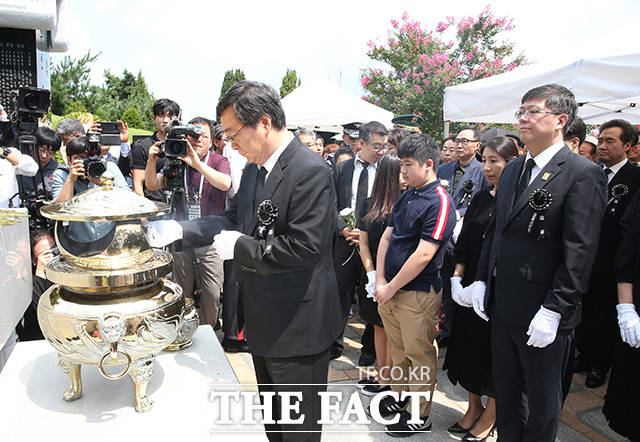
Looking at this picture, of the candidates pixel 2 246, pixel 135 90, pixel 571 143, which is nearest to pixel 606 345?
pixel 571 143

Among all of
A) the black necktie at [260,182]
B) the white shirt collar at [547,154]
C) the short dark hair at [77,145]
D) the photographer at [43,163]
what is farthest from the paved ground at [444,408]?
the photographer at [43,163]

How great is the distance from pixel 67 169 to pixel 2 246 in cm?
195

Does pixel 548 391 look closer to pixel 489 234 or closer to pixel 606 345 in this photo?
pixel 489 234

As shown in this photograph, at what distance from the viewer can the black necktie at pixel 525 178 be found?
2187 mm

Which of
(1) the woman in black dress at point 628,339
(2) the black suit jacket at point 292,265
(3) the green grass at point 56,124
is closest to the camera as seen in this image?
(2) the black suit jacket at point 292,265

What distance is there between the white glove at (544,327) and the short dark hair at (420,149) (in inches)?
44.4

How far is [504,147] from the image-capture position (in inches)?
114

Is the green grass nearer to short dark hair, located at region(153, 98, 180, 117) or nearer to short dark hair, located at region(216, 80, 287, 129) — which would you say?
short dark hair, located at region(153, 98, 180, 117)

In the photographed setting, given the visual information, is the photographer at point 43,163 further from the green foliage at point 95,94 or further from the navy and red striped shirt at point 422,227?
the green foliage at point 95,94

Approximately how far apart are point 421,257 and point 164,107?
2778 millimetres

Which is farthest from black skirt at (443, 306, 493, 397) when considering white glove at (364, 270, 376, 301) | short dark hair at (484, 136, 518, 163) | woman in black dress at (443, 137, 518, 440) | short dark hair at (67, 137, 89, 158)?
short dark hair at (67, 137, 89, 158)

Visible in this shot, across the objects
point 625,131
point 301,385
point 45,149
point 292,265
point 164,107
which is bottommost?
point 301,385

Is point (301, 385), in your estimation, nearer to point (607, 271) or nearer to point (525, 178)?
point (525, 178)

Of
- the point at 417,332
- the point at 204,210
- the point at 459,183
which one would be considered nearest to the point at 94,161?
the point at 204,210
